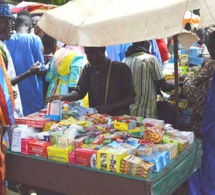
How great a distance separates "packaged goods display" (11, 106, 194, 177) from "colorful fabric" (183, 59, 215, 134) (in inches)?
25.6

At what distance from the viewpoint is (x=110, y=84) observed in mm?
3662

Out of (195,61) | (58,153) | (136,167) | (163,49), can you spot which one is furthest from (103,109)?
(163,49)

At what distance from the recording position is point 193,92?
3.52 m

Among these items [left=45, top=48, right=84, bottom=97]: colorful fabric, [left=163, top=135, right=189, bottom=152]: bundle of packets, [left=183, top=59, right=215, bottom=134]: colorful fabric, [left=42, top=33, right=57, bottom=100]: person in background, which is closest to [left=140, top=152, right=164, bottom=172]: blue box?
[left=163, top=135, right=189, bottom=152]: bundle of packets

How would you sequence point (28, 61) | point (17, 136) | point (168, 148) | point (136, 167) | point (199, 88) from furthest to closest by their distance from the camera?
1. point (28, 61)
2. point (199, 88)
3. point (17, 136)
4. point (168, 148)
5. point (136, 167)

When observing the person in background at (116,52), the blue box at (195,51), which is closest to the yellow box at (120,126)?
the blue box at (195,51)

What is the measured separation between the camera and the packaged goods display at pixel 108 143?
94.6 inches

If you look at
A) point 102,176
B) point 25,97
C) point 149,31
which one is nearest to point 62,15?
point 149,31

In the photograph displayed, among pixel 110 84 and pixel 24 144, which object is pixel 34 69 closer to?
pixel 110 84

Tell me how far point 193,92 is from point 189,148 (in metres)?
0.82

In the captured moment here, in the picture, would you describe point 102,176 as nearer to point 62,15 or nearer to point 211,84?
point 62,15

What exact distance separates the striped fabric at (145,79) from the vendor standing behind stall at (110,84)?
66 centimetres

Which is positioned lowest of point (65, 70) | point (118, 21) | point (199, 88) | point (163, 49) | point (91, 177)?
point (91, 177)

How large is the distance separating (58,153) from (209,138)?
151cm
